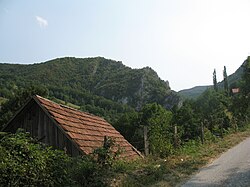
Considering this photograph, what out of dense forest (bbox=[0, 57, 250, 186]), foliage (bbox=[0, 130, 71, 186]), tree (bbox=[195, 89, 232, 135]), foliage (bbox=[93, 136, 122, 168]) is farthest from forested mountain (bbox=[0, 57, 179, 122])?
foliage (bbox=[0, 130, 71, 186])

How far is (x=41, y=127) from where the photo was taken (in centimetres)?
1336

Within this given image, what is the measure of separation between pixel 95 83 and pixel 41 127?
86142mm

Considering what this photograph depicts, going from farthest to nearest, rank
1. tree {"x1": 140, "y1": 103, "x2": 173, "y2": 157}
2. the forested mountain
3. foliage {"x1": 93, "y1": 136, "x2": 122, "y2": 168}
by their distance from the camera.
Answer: the forested mountain
tree {"x1": 140, "y1": 103, "x2": 173, "y2": 157}
foliage {"x1": 93, "y1": 136, "x2": 122, "y2": 168}

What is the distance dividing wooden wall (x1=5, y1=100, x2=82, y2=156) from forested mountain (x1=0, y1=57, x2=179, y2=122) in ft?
201

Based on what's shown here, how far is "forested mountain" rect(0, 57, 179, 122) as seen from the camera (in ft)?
275

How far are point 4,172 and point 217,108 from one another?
109 feet

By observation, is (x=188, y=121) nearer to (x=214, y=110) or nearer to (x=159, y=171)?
(x=214, y=110)

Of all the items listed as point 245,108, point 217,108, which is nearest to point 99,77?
point 217,108

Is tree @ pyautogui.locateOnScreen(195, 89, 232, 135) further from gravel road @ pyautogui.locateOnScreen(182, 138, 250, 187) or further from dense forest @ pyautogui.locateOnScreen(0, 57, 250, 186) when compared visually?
gravel road @ pyautogui.locateOnScreen(182, 138, 250, 187)

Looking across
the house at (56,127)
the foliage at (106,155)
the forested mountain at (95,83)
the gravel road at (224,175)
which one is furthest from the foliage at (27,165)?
the forested mountain at (95,83)

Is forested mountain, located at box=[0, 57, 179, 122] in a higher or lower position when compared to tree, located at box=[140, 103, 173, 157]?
higher

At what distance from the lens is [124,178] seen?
9141mm

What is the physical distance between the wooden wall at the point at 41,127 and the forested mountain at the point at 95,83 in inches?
2415

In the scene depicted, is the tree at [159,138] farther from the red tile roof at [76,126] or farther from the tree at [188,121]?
the tree at [188,121]
